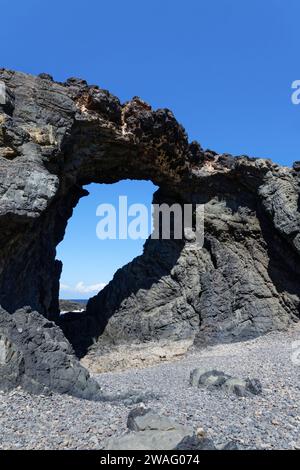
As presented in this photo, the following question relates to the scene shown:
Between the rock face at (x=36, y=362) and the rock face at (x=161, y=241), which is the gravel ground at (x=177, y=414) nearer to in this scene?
the rock face at (x=36, y=362)

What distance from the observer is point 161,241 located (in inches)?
1108

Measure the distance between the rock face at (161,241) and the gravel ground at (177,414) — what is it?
710cm

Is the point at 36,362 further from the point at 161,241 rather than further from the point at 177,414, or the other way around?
the point at 161,241

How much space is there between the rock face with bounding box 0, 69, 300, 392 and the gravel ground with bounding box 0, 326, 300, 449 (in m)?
7.10

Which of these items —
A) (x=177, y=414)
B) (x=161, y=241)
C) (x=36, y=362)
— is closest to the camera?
(x=177, y=414)

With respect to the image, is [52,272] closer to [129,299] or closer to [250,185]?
[129,299]

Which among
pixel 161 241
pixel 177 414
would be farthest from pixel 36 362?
pixel 161 241

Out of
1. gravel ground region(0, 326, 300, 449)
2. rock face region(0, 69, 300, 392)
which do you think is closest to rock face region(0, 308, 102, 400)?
gravel ground region(0, 326, 300, 449)

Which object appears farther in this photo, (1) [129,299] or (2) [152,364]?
(1) [129,299]

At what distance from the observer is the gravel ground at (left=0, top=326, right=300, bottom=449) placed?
8281 millimetres

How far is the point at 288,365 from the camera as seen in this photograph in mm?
15391

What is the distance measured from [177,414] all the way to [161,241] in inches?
746

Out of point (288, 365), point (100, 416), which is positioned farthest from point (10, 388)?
point (288, 365)
